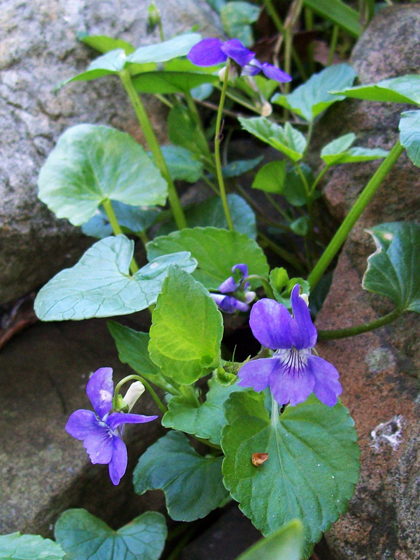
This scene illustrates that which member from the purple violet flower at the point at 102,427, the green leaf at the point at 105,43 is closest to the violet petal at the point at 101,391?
the purple violet flower at the point at 102,427

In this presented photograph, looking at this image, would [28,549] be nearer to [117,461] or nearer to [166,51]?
[117,461]

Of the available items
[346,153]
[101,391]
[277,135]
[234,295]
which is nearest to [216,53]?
[277,135]

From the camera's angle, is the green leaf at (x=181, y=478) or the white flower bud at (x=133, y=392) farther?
the green leaf at (x=181, y=478)

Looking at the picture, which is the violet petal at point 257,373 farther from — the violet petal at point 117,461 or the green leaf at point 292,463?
the violet petal at point 117,461

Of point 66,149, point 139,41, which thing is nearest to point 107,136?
point 66,149

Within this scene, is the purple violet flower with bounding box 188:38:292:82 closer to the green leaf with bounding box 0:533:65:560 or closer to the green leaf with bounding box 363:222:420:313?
the green leaf with bounding box 363:222:420:313

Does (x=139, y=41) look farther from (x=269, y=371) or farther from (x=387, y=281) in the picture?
(x=269, y=371)
